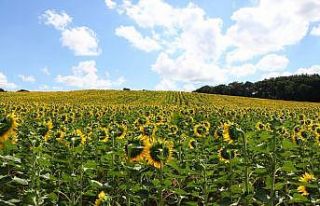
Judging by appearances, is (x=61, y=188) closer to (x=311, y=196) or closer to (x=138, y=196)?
(x=138, y=196)

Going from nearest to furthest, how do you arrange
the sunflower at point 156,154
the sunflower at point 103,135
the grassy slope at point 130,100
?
the sunflower at point 156,154, the sunflower at point 103,135, the grassy slope at point 130,100

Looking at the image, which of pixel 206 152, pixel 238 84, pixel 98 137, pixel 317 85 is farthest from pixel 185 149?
pixel 238 84

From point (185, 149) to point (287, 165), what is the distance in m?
2.79

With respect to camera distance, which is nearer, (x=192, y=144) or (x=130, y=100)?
(x=192, y=144)

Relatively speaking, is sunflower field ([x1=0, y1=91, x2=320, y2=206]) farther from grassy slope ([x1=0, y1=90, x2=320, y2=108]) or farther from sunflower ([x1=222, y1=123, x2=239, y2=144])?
grassy slope ([x1=0, y1=90, x2=320, y2=108])

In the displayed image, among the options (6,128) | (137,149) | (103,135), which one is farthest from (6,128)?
(103,135)

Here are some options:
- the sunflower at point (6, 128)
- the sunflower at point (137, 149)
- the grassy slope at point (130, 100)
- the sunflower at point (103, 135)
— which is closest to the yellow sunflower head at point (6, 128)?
the sunflower at point (6, 128)

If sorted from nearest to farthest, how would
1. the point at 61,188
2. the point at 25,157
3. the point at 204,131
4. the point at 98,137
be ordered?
the point at 25,157 → the point at 61,188 → the point at 98,137 → the point at 204,131

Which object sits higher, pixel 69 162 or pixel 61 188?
pixel 69 162

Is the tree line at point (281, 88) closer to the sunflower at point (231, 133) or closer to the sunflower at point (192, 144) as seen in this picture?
the sunflower at point (192, 144)

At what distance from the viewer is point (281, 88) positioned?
3688 inches

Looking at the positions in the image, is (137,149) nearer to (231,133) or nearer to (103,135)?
(231,133)

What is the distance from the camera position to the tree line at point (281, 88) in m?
88.4

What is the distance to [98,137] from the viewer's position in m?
9.27
